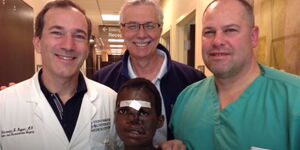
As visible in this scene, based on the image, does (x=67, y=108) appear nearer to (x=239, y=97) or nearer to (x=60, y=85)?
(x=60, y=85)

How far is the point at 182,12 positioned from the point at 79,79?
8.02ft

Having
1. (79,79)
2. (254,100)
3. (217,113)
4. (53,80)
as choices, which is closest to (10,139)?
(53,80)

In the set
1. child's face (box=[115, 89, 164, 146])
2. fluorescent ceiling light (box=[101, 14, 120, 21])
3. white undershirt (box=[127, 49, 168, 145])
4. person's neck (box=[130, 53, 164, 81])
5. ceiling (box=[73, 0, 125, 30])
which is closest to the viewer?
child's face (box=[115, 89, 164, 146])

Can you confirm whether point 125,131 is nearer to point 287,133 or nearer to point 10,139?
point 10,139

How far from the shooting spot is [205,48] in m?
1.27

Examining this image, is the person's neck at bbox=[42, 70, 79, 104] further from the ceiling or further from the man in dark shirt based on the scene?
the ceiling

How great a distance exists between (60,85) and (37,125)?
23 cm

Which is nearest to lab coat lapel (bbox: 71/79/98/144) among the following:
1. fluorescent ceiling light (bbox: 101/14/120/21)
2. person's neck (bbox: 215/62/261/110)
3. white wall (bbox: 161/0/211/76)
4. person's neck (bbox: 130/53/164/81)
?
person's neck (bbox: 130/53/164/81)

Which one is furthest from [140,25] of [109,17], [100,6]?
[109,17]

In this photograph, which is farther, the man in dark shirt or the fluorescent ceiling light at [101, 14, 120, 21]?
the fluorescent ceiling light at [101, 14, 120, 21]

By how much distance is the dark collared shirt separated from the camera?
1.28 metres

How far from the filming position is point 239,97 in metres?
1.22

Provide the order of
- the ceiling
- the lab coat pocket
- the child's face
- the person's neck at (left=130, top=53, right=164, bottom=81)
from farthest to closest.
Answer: the ceiling < the person's neck at (left=130, top=53, right=164, bottom=81) < the lab coat pocket < the child's face

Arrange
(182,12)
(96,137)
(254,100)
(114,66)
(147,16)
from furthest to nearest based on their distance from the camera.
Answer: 1. (182,12)
2. (114,66)
3. (147,16)
4. (96,137)
5. (254,100)
